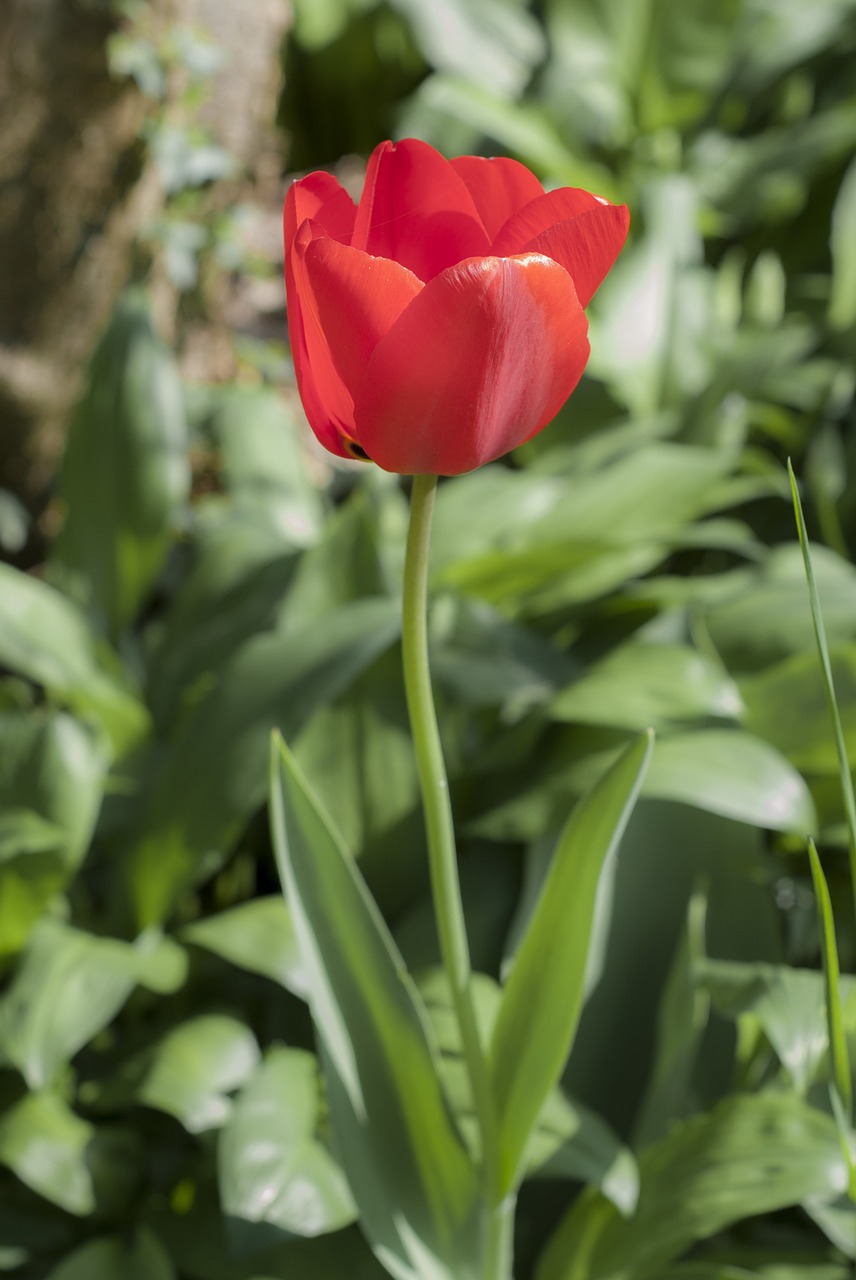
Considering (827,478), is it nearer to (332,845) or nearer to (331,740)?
(331,740)

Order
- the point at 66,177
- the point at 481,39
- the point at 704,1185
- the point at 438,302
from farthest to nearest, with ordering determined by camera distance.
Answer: the point at 481,39 → the point at 66,177 → the point at 704,1185 → the point at 438,302

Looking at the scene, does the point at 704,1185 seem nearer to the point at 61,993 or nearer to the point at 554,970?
the point at 554,970

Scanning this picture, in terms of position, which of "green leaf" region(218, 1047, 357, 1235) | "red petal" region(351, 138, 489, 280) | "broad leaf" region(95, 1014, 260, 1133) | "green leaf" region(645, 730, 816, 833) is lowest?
"broad leaf" region(95, 1014, 260, 1133)

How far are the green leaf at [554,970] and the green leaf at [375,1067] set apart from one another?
77 mm

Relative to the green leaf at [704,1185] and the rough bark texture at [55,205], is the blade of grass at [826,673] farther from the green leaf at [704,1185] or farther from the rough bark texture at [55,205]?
the rough bark texture at [55,205]

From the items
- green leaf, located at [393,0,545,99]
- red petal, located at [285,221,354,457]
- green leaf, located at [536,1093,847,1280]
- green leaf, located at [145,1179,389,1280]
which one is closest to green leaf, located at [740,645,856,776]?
green leaf, located at [536,1093,847,1280]

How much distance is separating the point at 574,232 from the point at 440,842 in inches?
13.4

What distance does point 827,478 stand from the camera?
72.9 inches

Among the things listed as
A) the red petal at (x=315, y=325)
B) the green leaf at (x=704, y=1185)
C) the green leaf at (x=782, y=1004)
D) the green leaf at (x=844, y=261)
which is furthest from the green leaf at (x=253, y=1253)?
the green leaf at (x=844, y=261)

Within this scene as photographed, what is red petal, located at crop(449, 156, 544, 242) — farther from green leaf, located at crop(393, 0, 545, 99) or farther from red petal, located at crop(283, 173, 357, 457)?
green leaf, located at crop(393, 0, 545, 99)

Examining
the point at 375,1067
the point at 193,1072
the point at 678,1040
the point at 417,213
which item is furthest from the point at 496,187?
the point at 193,1072

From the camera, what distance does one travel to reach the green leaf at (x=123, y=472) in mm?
1624

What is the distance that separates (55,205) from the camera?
6.59 ft

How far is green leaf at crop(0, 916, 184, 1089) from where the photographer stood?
1.01 meters
